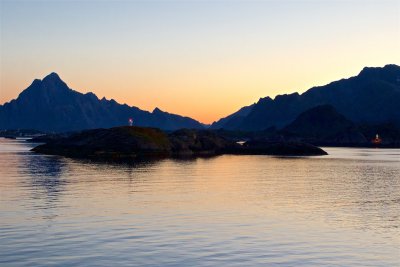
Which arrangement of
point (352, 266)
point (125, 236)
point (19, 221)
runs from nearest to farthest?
1. point (352, 266)
2. point (125, 236)
3. point (19, 221)

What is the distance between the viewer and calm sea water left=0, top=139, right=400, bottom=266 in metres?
31.9

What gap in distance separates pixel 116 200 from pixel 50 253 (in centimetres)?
2502

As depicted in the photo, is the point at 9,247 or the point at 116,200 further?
the point at 116,200

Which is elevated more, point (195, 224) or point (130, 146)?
point (130, 146)

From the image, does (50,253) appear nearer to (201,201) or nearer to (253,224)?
(253,224)

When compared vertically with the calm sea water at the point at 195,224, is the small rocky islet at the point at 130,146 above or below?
above

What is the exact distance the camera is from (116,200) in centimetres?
5688

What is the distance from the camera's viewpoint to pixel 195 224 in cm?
4300

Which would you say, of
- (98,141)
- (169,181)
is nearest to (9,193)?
(169,181)

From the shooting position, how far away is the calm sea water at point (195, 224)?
31.9m

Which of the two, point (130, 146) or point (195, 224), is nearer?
point (195, 224)

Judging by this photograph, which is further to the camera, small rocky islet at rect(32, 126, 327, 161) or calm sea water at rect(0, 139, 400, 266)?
small rocky islet at rect(32, 126, 327, 161)

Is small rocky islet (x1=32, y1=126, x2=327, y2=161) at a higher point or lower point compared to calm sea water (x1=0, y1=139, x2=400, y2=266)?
higher

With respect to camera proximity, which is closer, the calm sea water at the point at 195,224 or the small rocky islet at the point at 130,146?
the calm sea water at the point at 195,224
